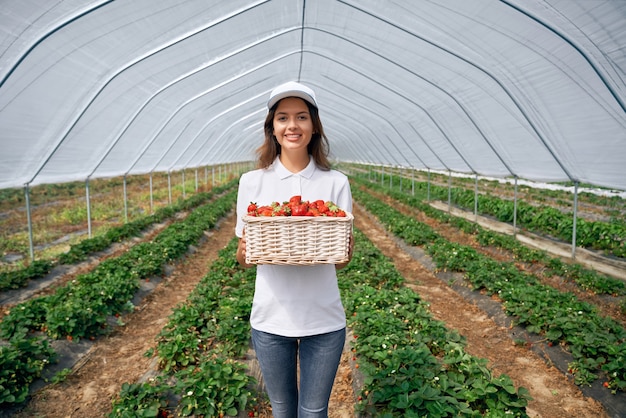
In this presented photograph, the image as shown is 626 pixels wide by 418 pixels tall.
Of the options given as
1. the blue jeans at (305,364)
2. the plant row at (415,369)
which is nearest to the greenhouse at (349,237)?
the plant row at (415,369)

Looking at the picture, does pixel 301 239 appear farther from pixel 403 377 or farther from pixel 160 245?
pixel 160 245

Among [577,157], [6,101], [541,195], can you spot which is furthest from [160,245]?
[541,195]

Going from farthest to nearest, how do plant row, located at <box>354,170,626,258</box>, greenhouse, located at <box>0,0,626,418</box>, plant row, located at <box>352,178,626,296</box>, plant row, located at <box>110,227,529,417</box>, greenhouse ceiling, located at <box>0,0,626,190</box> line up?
1. plant row, located at <box>354,170,626,258</box>
2. plant row, located at <box>352,178,626,296</box>
3. greenhouse ceiling, located at <box>0,0,626,190</box>
4. greenhouse, located at <box>0,0,626,418</box>
5. plant row, located at <box>110,227,529,417</box>

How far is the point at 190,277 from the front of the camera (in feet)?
27.4

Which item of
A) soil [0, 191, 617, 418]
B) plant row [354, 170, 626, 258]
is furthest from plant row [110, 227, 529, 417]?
plant row [354, 170, 626, 258]

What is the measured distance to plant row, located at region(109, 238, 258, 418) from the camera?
3477 millimetres

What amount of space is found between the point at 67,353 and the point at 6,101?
3297 millimetres

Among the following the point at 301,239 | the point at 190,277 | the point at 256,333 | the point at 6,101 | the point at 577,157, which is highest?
the point at 6,101

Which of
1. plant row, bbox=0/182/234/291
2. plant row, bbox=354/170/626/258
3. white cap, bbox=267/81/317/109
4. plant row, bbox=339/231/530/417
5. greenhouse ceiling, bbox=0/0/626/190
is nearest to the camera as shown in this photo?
white cap, bbox=267/81/317/109

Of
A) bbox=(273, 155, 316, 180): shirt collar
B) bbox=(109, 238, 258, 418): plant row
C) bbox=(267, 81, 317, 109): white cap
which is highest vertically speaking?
bbox=(267, 81, 317, 109): white cap

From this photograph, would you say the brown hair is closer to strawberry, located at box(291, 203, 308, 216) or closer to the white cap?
the white cap

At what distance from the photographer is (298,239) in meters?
2.00

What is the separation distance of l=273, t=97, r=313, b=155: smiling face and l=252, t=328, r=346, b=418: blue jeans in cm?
93

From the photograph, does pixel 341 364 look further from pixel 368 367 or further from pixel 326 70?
pixel 326 70
